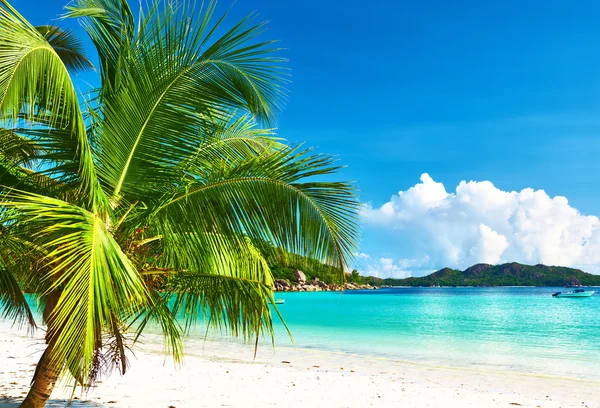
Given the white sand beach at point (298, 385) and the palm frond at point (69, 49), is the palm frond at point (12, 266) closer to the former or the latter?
the white sand beach at point (298, 385)

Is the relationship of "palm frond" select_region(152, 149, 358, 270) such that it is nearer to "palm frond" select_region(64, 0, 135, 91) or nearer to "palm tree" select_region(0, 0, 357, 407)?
"palm tree" select_region(0, 0, 357, 407)

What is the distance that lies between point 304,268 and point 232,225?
922 mm

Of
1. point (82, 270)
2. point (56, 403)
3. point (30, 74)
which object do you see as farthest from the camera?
point (56, 403)

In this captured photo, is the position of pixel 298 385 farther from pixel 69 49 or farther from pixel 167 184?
pixel 69 49

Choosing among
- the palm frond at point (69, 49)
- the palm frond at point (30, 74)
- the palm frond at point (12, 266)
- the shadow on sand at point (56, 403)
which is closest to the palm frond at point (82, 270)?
the palm frond at point (30, 74)

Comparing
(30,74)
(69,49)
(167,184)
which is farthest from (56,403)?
(69,49)

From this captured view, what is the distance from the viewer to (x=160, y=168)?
5133 mm

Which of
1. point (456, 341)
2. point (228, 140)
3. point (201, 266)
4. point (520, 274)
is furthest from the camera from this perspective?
point (520, 274)

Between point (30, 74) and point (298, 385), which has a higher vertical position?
point (30, 74)

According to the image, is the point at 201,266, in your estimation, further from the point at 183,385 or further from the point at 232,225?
the point at 183,385

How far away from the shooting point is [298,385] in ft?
31.9

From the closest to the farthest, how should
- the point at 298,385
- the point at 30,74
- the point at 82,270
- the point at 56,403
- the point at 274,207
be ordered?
the point at 82,270
the point at 30,74
the point at 274,207
the point at 56,403
the point at 298,385

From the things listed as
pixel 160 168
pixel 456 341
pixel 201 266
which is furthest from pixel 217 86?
pixel 456 341

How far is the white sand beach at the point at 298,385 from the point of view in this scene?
7855mm
